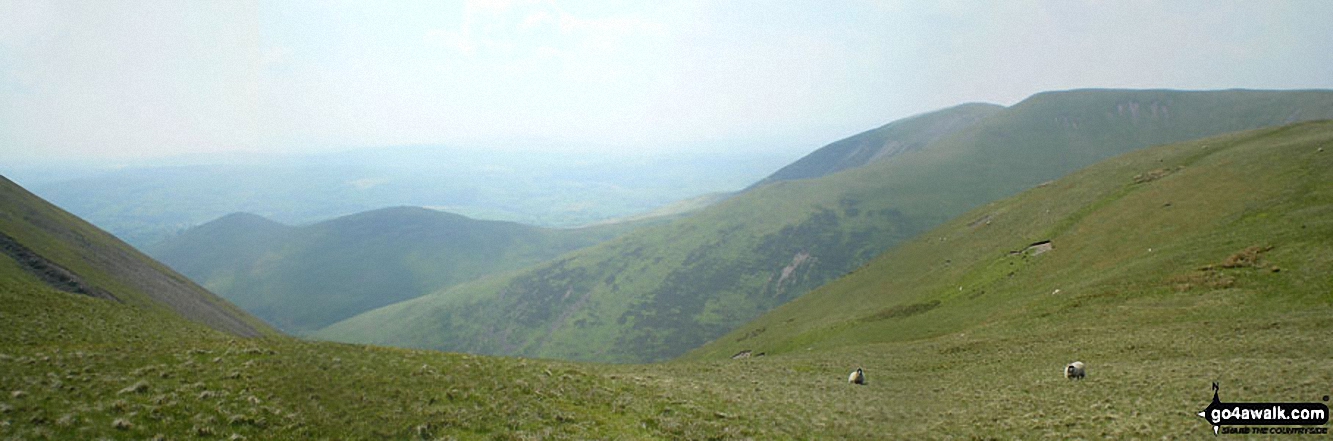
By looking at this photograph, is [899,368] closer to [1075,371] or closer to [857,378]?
[857,378]

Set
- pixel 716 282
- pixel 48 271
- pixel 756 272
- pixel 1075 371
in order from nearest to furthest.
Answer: pixel 1075 371 < pixel 48 271 < pixel 756 272 < pixel 716 282

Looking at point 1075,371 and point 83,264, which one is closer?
point 1075,371

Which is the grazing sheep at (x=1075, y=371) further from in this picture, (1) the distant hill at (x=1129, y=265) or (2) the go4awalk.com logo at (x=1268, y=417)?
(2) the go4awalk.com logo at (x=1268, y=417)

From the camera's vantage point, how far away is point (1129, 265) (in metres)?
46.4

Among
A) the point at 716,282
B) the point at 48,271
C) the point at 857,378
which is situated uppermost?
the point at 48,271

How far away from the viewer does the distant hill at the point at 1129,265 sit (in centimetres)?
3412

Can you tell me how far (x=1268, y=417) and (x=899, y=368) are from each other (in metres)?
21.0

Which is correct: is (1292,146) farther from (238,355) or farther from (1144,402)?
(238,355)

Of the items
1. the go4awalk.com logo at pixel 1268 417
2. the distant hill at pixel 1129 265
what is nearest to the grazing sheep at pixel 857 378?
the distant hill at pixel 1129 265

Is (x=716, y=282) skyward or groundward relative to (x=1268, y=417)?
groundward

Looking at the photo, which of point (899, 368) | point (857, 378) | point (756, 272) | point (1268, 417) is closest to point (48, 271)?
point (857, 378)

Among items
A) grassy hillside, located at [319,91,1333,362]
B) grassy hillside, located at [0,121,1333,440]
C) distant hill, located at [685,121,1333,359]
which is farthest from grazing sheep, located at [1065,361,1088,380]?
grassy hillside, located at [319,91,1333,362]

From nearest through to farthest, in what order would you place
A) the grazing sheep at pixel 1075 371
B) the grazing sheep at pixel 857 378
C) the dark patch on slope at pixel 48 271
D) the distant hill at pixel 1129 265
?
the grazing sheep at pixel 1075 371
the distant hill at pixel 1129 265
the grazing sheep at pixel 857 378
the dark patch on slope at pixel 48 271

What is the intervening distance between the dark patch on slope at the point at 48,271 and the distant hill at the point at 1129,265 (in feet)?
240
